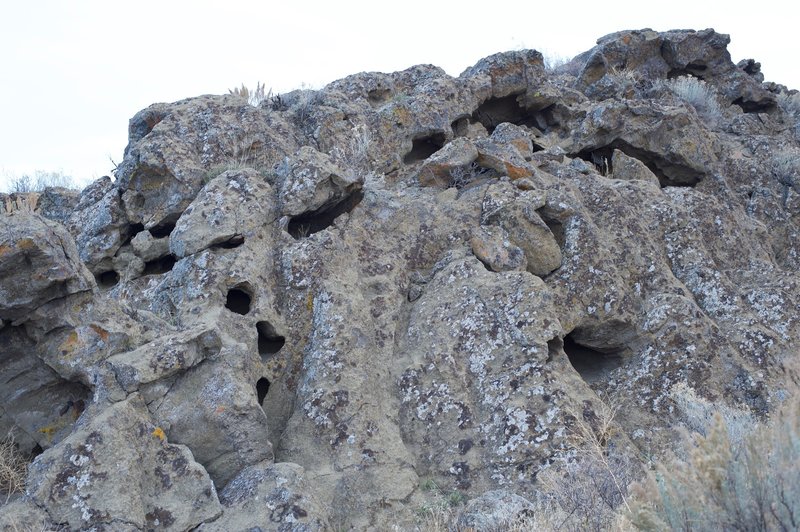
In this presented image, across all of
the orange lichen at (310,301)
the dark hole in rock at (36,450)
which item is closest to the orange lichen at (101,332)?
the dark hole in rock at (36,450)

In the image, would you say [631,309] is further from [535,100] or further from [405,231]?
[535,100]

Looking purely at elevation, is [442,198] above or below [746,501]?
above

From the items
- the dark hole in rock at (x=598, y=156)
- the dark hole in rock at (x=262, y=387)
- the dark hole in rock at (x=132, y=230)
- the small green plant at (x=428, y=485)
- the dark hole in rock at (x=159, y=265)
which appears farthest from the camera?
the dark hole in rock at (x=598, y=156)

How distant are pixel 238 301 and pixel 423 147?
5.07m

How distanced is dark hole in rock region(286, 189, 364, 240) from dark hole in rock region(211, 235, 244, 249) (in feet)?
2.83

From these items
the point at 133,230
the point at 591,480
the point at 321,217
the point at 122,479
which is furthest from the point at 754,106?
the point at 122,479

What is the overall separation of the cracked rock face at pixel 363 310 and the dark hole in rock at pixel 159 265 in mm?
40

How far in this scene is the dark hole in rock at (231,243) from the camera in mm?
8602

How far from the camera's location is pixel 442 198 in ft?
33.8

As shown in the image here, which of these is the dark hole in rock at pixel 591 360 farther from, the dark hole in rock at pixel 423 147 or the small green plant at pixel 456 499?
the dark hole in rock at pixel 423 147

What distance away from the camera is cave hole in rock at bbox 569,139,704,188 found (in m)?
12.6

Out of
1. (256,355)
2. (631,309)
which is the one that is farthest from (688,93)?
(256,355)

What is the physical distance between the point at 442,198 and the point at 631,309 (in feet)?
9.72

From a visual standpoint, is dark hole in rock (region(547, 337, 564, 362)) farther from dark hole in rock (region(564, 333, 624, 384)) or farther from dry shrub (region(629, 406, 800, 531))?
dry shrub (region(629, 406, 800, 531))
